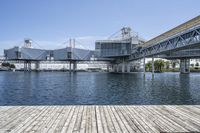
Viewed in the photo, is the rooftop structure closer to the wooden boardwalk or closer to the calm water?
the calm water

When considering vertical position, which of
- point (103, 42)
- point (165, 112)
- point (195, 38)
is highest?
point (103, 42)

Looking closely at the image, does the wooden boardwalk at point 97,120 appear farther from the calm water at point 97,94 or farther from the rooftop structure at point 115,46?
the rooftop structure at point 115,46

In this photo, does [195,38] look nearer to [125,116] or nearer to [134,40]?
[125,116]

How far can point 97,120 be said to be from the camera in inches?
400

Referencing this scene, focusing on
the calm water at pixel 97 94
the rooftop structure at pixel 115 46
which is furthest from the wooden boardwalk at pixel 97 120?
the rooftop structure at pixel 115 46

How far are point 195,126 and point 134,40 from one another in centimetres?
14828

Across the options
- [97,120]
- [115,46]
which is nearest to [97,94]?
[97,120]

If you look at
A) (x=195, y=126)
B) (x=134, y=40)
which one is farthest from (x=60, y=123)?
(x=134, y=40)

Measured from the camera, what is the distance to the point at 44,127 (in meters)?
8.93

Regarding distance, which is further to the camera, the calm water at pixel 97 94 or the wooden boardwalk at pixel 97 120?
the calm water at pixel 97 94

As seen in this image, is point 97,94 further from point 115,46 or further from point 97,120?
point 115,46

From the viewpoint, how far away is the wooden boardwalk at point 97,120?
873 centimetres

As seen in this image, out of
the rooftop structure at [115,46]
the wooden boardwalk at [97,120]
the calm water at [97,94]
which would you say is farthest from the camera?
the rooftop structure at [115,46]

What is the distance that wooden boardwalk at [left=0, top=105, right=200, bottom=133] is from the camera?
8734mm
